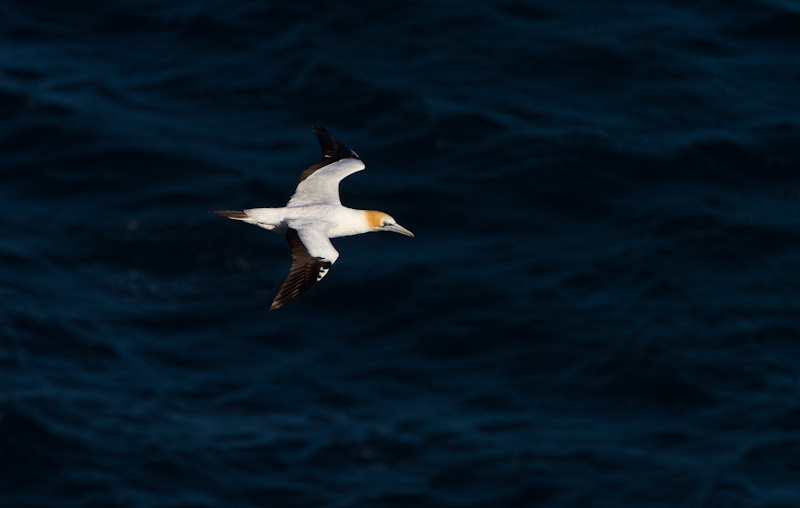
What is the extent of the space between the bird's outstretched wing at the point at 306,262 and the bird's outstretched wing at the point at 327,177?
214 cm

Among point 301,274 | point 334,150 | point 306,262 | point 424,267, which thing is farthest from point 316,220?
point 424,267

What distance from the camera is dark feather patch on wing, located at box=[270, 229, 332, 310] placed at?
74.0 feet

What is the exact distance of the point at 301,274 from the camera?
22.8 meters

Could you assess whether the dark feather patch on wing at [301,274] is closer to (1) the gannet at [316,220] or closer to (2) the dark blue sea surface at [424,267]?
(1) the gannet at [316,220]

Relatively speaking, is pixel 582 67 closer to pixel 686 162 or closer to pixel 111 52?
pixel 686 162

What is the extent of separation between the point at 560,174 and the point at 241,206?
1355cm

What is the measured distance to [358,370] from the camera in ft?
171

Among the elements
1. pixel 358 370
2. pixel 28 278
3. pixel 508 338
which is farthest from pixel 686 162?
pixel 28 278

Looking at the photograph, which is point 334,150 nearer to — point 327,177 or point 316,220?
point 327,177

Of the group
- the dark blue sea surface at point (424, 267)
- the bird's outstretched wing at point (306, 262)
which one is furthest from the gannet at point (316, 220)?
the dark blue sea surface at point (424, 267)

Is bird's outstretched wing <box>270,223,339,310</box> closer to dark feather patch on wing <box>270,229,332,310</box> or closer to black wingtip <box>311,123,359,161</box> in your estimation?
dark feather patch on wing <box>270,229,332,310</box>

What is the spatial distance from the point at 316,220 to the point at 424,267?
1127 inches

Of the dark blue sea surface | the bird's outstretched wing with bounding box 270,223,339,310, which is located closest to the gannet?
the bird's outstretched wing with bounding box 270,223,339,310

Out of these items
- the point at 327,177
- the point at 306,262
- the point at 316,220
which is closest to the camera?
the point at 306,262
